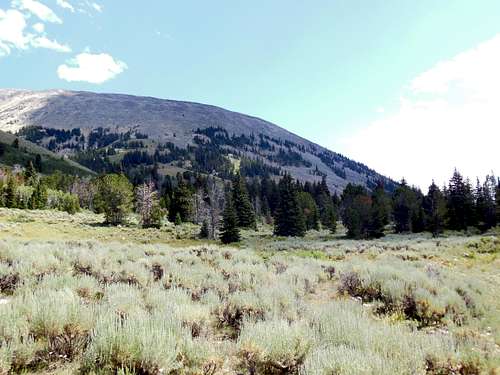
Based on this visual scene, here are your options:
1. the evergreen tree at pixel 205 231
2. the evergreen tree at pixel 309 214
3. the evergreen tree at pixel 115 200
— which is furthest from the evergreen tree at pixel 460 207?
the evergreen tree at pixel 115 200

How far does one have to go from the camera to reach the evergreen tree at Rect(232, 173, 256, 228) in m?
75.4

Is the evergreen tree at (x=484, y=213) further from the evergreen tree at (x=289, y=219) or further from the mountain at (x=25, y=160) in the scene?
the mountain at (x=25, y=160)

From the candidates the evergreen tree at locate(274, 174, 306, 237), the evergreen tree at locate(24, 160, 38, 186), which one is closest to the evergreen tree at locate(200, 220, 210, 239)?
the evergreen tree at locate(274, 174, 306, 237)

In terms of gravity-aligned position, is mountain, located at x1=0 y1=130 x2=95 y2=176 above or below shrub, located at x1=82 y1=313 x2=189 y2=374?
above

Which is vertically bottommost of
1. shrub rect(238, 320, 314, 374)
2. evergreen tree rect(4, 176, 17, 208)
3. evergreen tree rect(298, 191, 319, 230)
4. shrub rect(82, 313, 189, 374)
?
shrub rect(238, 320, 314, 374)

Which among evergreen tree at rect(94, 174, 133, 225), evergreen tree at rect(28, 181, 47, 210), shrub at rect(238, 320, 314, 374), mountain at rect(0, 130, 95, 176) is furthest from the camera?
mountain at rect(0, 130, 95, 176)

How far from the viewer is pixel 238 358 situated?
4.92 m

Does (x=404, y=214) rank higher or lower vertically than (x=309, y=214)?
lower

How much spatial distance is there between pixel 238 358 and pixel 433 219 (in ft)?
206

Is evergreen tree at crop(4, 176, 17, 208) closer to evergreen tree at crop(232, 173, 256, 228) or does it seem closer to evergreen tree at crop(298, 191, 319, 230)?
evergreen tree at crop(232, 173, 256, 228)

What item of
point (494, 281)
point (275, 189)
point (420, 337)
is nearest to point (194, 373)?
point (420, 337)

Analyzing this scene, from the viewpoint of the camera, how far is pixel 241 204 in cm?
7756

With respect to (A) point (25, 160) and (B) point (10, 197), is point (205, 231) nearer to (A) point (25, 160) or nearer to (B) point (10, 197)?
(B) point (10, 197)

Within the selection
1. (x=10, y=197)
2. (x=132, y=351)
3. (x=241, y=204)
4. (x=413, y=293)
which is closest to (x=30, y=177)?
(x=10, y=197)
